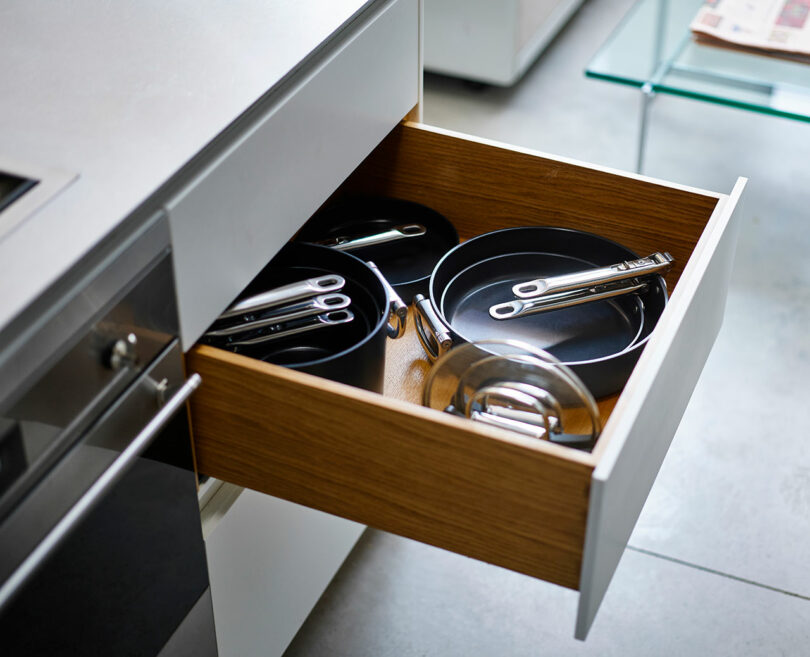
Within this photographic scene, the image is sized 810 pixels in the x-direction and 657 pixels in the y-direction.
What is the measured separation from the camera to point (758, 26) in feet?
6.81

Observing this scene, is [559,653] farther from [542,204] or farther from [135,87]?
[135,87]

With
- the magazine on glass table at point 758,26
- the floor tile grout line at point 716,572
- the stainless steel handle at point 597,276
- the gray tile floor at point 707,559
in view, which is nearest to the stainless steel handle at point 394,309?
the stainless steel handle at point 597,276

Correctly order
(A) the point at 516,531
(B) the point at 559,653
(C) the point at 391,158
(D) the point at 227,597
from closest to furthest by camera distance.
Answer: (A) the point at 516,531
(D) the point at 227,597
(C) the point at 391,158
(B) the point at 559,653

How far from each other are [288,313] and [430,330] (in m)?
0.13

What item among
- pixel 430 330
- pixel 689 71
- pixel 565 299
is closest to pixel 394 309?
pixel 430 330

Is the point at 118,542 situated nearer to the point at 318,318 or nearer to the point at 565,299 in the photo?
the point at 318,318

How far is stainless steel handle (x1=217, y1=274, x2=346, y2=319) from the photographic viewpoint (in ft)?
2.87

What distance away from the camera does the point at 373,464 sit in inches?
30.9

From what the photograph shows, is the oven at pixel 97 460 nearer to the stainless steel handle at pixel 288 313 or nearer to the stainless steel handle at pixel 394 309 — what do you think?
the stainless steel handle at pixel 288 313

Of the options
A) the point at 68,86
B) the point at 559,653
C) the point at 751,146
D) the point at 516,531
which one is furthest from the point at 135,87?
the point at 751,146

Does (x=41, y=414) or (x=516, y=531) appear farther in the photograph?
(x=516, y=531)

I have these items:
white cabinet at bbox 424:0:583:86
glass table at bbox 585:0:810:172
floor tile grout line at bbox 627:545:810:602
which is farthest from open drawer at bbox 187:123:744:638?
white cabinet at bbox 424:0:583:86

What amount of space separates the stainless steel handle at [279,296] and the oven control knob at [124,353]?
14 centimetres

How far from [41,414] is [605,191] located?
0.60 meters
